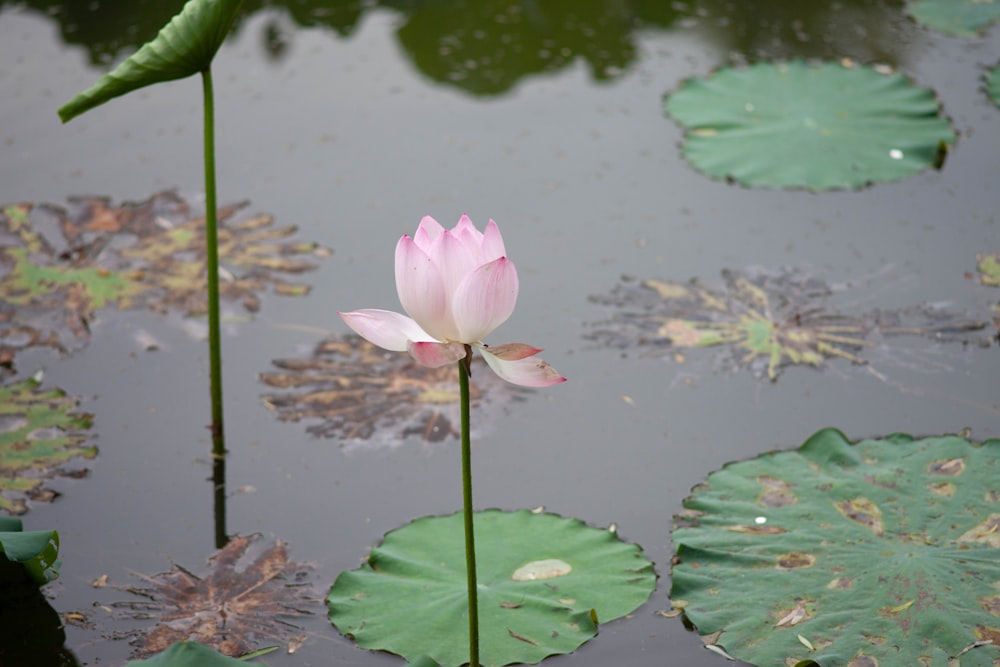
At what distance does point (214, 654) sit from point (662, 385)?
3.95 feet

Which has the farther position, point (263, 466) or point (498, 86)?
point (498, 86)

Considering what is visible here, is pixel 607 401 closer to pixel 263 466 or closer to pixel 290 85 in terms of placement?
pixel 263 466

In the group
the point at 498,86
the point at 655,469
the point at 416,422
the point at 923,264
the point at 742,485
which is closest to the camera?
the point at 742,485

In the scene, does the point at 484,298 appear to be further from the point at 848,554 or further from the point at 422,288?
the point at 848,554

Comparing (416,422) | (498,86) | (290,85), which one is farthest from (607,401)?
(290,85)

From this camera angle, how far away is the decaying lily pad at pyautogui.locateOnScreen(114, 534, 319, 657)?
1.68 meters

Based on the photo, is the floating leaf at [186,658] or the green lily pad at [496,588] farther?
the green lily pad at [496,588]

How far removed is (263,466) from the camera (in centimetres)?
213

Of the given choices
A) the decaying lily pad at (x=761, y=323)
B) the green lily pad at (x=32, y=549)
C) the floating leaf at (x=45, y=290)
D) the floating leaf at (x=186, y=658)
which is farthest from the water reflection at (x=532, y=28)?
the floating leaf at (x=186, y=658)

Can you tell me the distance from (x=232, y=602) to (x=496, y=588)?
17.4 inches

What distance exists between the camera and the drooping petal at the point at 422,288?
1266 mm

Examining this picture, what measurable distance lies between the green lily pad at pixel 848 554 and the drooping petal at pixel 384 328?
0.67 m

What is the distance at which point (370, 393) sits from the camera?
228 cm

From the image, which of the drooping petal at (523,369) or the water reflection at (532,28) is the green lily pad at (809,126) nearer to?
the water reflection at (532,28)
